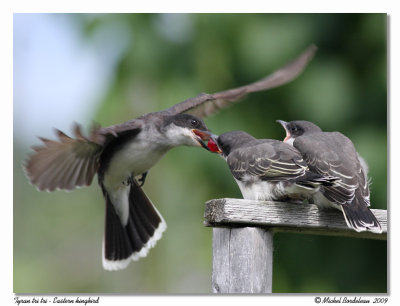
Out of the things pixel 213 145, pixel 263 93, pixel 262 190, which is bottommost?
pixel 262 190

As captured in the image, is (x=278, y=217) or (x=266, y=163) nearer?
(x=278, y=217)

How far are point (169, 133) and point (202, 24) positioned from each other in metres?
1.70

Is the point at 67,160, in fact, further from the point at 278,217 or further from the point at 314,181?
the point at 314,181

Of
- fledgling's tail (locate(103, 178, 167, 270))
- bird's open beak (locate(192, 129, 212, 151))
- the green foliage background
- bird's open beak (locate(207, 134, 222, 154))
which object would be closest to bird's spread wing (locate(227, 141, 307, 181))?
bird's open beak (locate(207, 134, 222, 154))

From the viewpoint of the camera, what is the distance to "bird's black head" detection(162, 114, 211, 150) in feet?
14.2

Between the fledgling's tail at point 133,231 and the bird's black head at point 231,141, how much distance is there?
105cm

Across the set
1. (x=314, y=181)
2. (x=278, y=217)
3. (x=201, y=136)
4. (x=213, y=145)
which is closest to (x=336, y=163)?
(x=314, y=181)

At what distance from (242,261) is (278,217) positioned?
276 millimetres

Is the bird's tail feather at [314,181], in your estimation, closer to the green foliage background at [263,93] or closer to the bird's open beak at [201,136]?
the bird's open beak at [201,136]

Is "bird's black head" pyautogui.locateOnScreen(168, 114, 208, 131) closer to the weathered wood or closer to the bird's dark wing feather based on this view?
the bird's dark wing feather

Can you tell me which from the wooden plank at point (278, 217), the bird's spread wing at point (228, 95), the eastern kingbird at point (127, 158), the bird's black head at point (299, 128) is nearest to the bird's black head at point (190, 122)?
the eastern kingbird at point (127, 158)

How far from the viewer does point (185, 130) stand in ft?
14.2

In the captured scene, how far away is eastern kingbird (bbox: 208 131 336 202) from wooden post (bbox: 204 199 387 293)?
0.10 m
